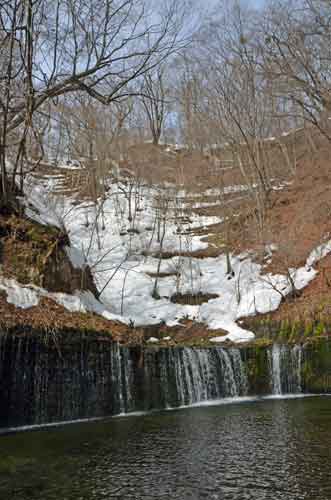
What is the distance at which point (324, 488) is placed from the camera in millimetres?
4652

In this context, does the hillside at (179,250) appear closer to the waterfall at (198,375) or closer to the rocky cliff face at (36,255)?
the rocky cliff face at (36,255)

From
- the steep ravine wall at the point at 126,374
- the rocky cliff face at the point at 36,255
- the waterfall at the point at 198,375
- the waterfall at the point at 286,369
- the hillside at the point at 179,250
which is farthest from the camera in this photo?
the waterfall at the point at 286,369

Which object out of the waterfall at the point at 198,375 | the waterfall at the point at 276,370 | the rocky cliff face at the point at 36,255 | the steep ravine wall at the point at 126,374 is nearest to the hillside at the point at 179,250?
the rocky cliff face at the point at 36,255

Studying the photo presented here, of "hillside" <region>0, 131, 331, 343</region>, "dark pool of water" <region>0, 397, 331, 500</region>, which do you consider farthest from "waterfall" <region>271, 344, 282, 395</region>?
"dark pool of water" <region>0, 397, 331, 500</region>

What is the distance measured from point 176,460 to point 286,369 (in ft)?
28.1

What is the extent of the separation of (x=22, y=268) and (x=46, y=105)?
4094mm

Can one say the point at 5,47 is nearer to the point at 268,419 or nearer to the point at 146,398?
the point at 146,398

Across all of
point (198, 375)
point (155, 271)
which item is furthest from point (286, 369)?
point (155, 271)

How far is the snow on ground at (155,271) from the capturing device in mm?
14695

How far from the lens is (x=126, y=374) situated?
11.1 m

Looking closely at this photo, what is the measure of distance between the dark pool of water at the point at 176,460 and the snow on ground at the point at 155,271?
13.7ft

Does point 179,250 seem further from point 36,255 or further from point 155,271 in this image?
point 36,255

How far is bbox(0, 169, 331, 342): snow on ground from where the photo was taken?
48.2 ft

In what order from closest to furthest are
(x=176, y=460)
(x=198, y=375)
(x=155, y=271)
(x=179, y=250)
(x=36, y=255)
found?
(x=176, y=460)
(x=36, y=255)
(x=198, y=375)
(x=155, y=271)
(x=179, y=250)
